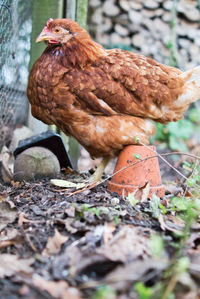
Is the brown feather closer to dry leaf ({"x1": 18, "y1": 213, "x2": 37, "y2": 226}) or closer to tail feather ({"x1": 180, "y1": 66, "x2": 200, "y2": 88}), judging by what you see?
tail feather ({"x1": 180, "y1": 66, "x2": 200, "y2": 88})

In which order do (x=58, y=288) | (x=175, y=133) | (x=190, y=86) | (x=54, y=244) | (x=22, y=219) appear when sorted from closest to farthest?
(x=58, y=288) < (x=54, y=244) < (x=22, y=219) < (x=190, y=86) < (x=175, y=133)

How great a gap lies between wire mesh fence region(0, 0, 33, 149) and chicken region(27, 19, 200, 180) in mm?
544

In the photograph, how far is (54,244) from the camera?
1291mm

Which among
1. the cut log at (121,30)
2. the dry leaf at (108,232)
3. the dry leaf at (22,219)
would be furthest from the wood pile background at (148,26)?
the dry leaf at (108,232)

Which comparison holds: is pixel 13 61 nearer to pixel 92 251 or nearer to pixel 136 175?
pixel 136 175

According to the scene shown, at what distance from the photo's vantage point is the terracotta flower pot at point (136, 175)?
7.52 feet

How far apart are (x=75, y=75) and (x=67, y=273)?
159cm

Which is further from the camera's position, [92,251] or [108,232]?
[108,232]

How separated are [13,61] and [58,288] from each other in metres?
2.80

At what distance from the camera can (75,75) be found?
233cm

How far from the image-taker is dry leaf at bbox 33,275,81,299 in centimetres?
95

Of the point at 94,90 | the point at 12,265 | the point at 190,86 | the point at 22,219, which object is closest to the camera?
the point at 12,265

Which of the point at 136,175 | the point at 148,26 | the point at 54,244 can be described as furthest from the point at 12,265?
the point at 148,26

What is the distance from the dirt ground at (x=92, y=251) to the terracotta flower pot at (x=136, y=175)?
331mm
